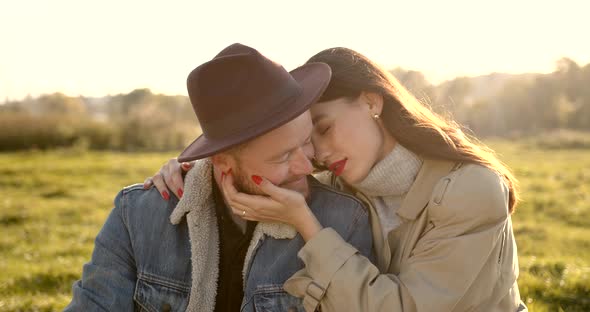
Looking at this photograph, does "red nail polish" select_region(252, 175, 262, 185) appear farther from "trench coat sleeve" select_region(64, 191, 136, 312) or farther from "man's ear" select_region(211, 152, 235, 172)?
"trench coat sleeve" select_region(64, 191, 136, 312)

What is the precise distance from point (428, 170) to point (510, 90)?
49457mm

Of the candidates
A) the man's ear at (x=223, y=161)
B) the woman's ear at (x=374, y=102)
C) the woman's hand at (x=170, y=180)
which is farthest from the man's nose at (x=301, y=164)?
the woman's hand at (x=170, y=180)

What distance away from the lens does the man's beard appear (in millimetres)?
3198

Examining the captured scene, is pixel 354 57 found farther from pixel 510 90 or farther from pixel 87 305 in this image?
pixel 510 90

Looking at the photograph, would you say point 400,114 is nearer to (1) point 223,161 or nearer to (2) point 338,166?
(2) point 338,166

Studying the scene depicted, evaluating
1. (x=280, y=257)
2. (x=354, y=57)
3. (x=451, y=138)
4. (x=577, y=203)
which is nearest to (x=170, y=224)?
(x=280, y=257)

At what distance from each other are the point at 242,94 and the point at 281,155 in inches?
13.0

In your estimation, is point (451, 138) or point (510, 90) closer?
point (451, 138)

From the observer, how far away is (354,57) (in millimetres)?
3303

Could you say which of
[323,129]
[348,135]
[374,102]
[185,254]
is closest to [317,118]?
[323,129]

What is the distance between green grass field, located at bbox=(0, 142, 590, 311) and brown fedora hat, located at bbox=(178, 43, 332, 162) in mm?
2824

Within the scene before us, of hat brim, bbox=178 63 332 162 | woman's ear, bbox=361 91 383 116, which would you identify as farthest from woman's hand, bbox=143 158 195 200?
woman's ear, bbox=361 91 383 116

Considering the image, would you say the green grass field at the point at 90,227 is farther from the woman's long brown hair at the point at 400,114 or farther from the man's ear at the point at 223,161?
the man's ear at the point at 223,161

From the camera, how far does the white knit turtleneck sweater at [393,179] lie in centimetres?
326
